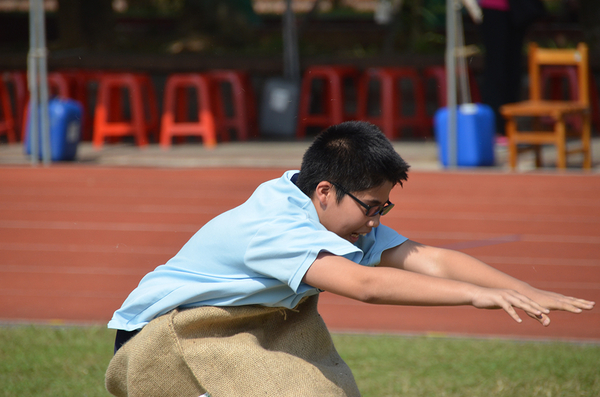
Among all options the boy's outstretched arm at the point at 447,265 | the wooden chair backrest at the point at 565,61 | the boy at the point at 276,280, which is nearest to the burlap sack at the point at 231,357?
the boy at the point at 276,280

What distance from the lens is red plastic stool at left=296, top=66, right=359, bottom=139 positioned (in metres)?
9.90

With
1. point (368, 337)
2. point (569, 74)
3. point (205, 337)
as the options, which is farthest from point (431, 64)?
point (205, 337)

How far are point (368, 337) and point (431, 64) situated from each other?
7120mm

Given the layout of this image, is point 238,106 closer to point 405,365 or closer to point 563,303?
point 405,365

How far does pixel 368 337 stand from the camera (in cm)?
412

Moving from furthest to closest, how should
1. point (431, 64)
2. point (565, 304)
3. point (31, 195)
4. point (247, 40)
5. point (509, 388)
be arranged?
point (247, 40)
point (431, 64)
point (31, 195)
point (509, 388)
point (565, 304)

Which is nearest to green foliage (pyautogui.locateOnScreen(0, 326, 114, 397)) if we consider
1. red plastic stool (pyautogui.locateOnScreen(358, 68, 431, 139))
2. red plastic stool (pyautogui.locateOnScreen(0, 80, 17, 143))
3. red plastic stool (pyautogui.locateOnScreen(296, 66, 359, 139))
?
red plastic stool (pyautogui.locateOnScreen(358, 68, 431, 139))

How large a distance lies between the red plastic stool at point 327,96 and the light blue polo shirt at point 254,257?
769 centimetres

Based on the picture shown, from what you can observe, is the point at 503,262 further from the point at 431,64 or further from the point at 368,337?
the point at 431,64

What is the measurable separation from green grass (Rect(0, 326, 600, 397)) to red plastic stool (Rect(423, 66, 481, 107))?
256 inches

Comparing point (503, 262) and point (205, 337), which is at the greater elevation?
point (205, 337)

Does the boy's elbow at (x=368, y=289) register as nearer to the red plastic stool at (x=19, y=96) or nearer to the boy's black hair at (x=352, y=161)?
the boy's black hair at (x=352, y=161)

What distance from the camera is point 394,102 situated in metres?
9.53

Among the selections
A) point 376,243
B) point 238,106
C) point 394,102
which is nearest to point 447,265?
point 376,243
